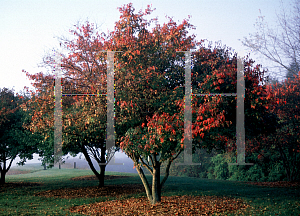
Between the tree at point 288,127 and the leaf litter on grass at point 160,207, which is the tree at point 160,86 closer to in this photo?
the leaf litter on grass at point 160,207

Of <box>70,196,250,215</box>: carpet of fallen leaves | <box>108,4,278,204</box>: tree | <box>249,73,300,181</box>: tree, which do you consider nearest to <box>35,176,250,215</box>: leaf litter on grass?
<box>70,196,250,215</box>: carpet of fallen leaves

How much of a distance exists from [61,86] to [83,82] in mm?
963

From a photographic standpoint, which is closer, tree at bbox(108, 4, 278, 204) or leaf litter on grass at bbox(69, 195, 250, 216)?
tree at bbox(108, 4, 278, 204)

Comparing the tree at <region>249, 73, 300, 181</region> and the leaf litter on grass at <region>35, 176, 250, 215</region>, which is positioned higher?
the tree at <region>249, 73, 300, 181</region>

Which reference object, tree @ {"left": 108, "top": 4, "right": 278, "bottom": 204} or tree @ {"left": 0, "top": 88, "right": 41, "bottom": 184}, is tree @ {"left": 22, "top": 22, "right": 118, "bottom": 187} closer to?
tree @ {"left": 108, "top": 4, "right": 278, "bottom": 204}

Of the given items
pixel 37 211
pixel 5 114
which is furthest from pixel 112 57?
pixel 5 114

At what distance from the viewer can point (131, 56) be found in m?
9.84

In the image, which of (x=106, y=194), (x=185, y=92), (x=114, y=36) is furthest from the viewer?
(x=106, y=194)

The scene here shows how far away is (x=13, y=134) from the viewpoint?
1816cm

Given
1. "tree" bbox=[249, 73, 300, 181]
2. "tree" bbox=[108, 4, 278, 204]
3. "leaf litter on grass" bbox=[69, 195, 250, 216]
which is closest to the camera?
"tree" bbox=[108, 4, 278, 204]

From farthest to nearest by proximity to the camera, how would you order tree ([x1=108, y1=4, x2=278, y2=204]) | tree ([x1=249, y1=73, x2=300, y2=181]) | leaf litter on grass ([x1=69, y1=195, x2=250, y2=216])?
tree ([x1=249, y1=73, x2=300, y2=181]) < leaf litter on grass ([x1=69, y1=195, x2=250, y2=216]) < tree ([x1=108, y1=4, x2=278, y2=204])

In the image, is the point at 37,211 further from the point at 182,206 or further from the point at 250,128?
the point at 250,128

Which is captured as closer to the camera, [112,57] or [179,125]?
[179,125]

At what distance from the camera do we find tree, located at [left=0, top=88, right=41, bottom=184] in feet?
58.6
